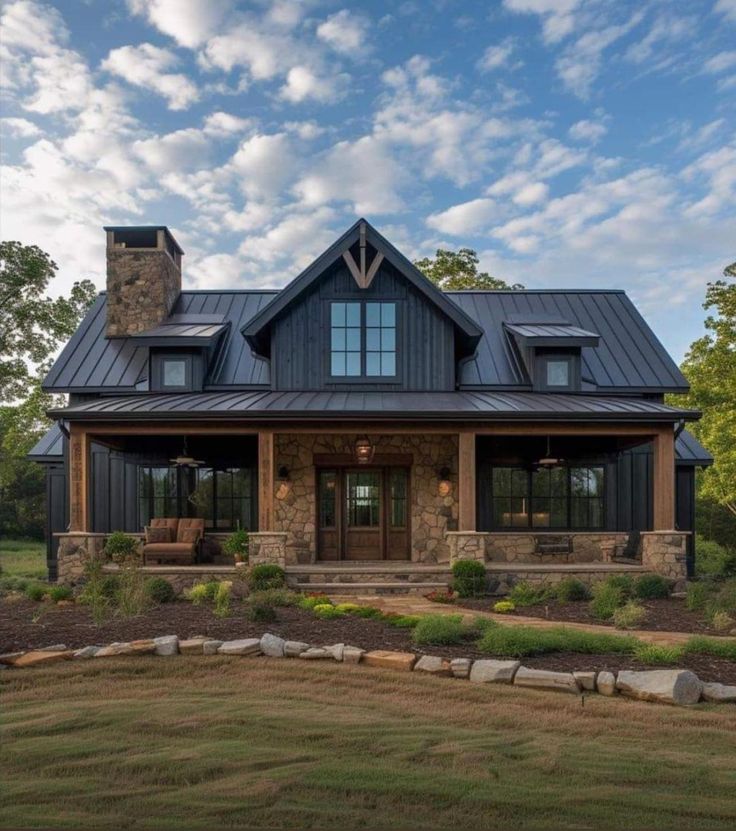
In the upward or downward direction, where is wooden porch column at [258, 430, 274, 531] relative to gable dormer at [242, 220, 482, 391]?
downward

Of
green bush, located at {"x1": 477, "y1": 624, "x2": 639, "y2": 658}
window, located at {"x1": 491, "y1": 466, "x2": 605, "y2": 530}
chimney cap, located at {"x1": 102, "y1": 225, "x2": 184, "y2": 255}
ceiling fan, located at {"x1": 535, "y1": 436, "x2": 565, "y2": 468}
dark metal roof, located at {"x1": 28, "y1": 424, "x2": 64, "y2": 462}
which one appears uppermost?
chimney cap, located at {"x1": 102, "y1": 225, "x2": 184, "y2": 255}

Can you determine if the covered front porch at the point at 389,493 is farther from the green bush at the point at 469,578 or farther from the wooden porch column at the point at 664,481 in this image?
the green bush at the point at 469,578

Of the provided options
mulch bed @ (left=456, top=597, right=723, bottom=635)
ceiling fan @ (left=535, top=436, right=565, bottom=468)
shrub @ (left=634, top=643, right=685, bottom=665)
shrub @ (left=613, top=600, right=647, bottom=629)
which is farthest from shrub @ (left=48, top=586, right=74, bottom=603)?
ceiling fan @ (left=535, top=436, right=565, bottom=468)

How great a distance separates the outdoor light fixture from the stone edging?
589 centimetres

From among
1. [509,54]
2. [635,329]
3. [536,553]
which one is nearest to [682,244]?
[635,329]

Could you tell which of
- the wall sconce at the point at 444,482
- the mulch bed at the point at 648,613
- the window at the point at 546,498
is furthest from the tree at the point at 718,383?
the wall sconce at the point at 444,482

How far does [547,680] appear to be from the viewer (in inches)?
228

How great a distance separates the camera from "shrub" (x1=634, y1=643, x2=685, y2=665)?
21.0ft

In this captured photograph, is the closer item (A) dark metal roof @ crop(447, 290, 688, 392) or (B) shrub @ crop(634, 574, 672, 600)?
(B) shrub @ crop(634, 574, 672, 600)

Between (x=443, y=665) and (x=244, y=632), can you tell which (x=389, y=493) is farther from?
(x=443, y=665)

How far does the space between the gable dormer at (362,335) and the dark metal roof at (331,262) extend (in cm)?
11

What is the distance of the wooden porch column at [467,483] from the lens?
39.4ft

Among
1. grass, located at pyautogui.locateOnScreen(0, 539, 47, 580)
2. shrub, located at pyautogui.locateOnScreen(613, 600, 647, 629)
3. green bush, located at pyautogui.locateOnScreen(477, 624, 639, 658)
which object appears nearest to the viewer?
green bush, located at pyautogui.locateOnScreen(477, 624, 639, 658)

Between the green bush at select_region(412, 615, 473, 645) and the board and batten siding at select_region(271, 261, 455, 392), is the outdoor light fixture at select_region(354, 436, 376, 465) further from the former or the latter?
the green bush at select_region(412, 615, 473, 645)
